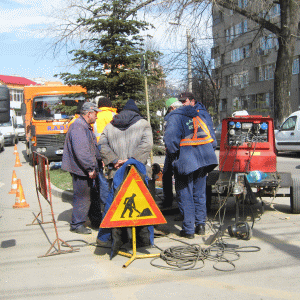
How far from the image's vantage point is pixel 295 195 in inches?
268

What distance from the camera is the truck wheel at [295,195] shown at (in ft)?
22.1

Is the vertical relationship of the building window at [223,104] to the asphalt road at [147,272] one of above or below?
above

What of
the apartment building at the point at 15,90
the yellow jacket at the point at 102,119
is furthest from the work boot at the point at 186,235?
the apartment building at the point at 15,90

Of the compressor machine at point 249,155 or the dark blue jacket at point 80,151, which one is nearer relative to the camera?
the dark blue jacket at point 80,151

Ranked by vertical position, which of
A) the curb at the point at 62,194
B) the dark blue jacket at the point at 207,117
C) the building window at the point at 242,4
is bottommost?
the curb at the point at 62,194

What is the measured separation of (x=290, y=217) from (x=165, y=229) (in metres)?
2.15

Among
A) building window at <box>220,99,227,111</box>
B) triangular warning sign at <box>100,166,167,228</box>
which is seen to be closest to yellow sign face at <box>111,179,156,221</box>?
triangular warning sign at <box>100,166,167,228</box>

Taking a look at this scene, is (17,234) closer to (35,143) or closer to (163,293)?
(163,293)

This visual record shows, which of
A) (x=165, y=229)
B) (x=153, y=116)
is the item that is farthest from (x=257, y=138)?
(x=153, y=116)

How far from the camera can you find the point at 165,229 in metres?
6.19

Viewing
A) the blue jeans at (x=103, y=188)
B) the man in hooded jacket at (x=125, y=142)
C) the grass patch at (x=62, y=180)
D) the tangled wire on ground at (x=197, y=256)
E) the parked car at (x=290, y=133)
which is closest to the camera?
the tangled wire on ground at (x=197, y=256)

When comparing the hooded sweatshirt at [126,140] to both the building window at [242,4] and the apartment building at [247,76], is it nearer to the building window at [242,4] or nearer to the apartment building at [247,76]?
the building window at [242,4]

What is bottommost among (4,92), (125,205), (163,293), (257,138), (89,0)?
(163,293)

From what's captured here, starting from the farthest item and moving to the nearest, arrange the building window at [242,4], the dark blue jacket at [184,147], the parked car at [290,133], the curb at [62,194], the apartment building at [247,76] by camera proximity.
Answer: the apartment building at [247,76], the parked car at [290,133], the building window at [242,4], the curb at [62,194], the dark blue jacket at [184,147]
